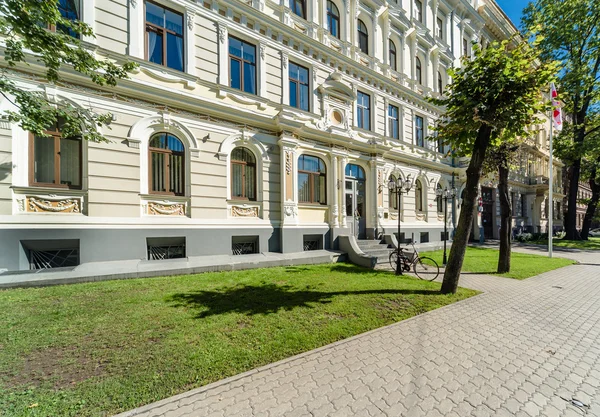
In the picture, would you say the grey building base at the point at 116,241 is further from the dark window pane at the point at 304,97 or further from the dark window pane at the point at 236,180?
the dark window pane at the point at 304,97

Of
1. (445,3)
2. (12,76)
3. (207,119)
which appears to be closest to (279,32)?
(207,119)

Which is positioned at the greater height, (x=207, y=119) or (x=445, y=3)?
(x=445, y=3)

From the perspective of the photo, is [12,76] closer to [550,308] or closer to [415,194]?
[550,308]

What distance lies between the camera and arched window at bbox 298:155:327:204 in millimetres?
12055

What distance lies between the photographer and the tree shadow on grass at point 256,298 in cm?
520

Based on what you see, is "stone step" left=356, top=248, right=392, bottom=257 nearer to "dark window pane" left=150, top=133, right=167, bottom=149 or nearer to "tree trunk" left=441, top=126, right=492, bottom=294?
"tree trunk" left=441, top=126, right=492, bottom=294

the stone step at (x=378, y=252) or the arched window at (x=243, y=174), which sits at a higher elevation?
the arched window at (x=243, y=174)

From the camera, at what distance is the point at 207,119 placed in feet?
31.5

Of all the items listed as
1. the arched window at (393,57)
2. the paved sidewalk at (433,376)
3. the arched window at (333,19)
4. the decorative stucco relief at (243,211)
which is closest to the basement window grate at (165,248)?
the decorative stucco relief at (243,211)

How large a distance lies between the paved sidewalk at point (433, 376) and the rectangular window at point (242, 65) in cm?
1047

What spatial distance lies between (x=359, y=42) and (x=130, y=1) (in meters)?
11.3

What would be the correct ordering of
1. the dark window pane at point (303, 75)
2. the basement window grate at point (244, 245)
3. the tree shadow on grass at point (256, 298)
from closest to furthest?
the tree shadow on grass at point (256, 298), the basement window grate at point (244, 245), the dark window pane at point (303, 75)

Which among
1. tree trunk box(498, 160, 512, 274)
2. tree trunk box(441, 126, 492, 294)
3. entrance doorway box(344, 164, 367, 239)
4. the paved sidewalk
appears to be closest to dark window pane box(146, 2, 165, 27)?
entrance doorway box(344, 164, 367, 239)

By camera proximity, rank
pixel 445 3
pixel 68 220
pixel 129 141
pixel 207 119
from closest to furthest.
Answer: pixel 68 220 → pixel 129 141 → pixel 207 119 → pixel 445 3
